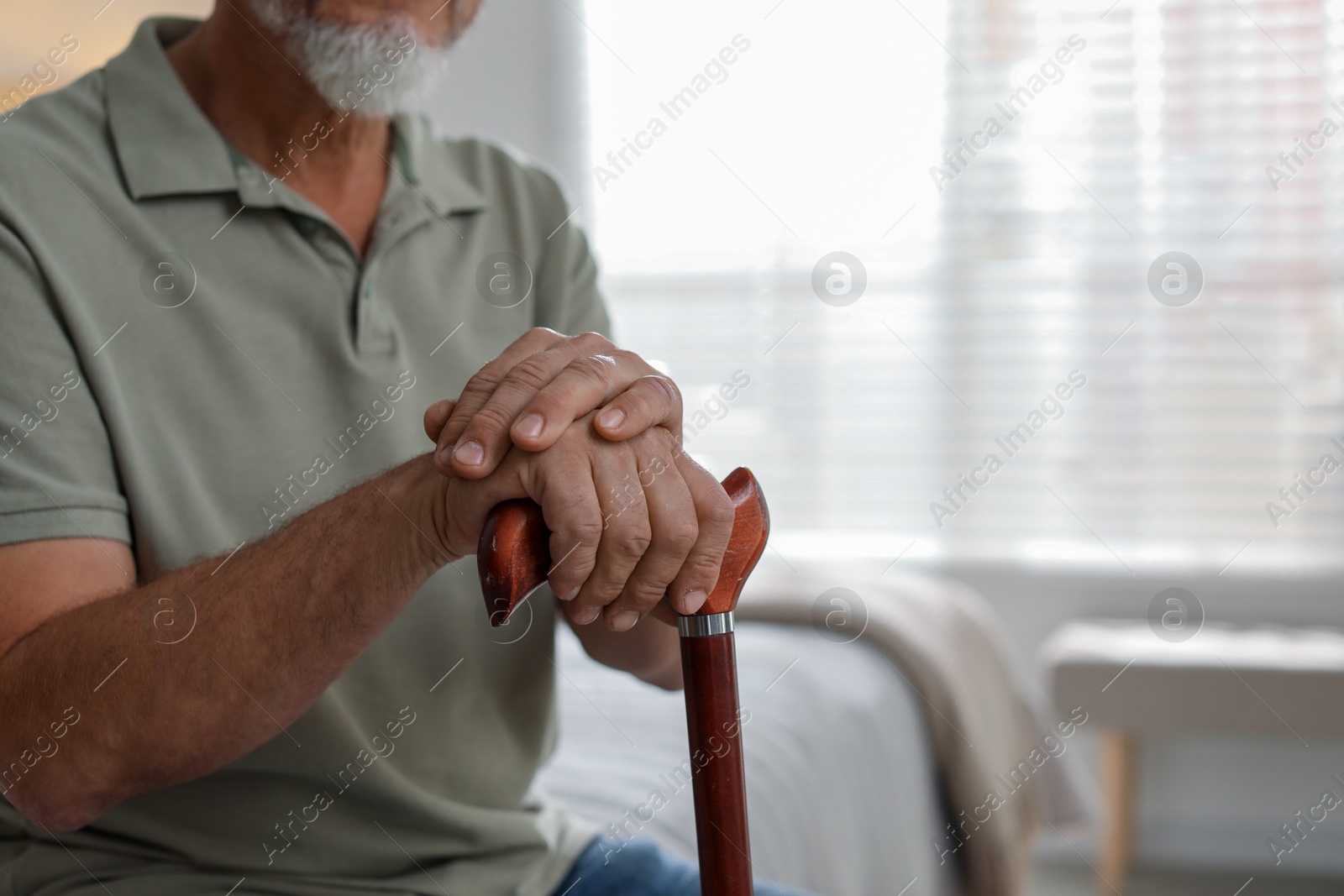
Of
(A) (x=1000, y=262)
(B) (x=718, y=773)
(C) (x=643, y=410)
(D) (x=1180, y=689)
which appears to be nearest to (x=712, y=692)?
(B) (x=718, y=773)

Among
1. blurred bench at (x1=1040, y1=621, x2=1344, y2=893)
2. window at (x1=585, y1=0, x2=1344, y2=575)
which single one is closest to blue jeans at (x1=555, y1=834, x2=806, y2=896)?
blurred bench at (x1=1040, y1=621, x2=1344, y2=893)

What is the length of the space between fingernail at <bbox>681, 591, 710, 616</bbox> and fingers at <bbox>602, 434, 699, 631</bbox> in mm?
14

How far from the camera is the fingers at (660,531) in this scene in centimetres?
69

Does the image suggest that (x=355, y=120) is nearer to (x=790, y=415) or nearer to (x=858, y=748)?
(x=858, y=748)

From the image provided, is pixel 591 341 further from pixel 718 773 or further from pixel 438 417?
pixel 718 773

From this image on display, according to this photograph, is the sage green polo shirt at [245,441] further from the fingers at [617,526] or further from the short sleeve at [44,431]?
the fingers at [617,526]

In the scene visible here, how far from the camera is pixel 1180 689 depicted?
8.07 ft

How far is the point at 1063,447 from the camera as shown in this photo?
2875mm

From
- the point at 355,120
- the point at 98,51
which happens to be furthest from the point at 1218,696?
the point at 98,51

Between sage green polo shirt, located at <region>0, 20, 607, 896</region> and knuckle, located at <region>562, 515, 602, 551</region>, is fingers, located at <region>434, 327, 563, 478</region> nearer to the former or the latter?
knuckle, located at <region>562, 515, 602, 551</region>

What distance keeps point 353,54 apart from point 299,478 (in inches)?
14.7

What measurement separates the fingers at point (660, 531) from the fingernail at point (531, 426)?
0.22ft

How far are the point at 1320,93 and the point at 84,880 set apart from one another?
2.83 meters

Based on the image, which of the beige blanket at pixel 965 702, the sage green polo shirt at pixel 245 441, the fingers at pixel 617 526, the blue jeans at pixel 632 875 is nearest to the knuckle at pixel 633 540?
the fingers at pixel 617 526
